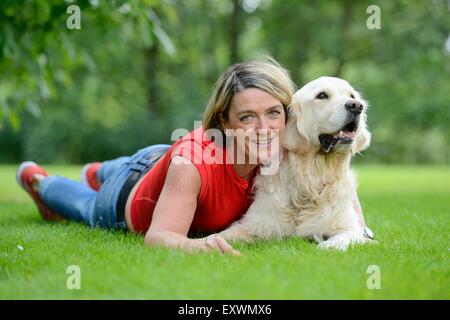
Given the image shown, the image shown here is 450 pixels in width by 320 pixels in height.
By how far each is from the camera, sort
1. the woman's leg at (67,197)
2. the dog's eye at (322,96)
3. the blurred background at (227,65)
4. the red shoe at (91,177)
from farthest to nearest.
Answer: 1. the blurred background at (227,65)
2. the red shoe at (91,177)
3. the woman's leg at (67,197)
4. the dog's eye at (322,96)

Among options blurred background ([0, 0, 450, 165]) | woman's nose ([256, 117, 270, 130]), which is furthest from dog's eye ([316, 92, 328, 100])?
blurred background ([0, 0, 450, 165])

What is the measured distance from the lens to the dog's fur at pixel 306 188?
3396 mm

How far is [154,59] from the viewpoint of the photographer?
21.7 m

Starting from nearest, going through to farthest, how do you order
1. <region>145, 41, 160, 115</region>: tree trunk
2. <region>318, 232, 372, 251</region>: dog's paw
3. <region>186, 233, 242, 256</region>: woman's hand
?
<region>186, 233, 242, 256</region>: woman's hand, <region>318, 232, 372, 251</region>: dog's paw, <region>145, 41, 160, 115</region>: tree trunk

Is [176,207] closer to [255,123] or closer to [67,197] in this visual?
[255,123]

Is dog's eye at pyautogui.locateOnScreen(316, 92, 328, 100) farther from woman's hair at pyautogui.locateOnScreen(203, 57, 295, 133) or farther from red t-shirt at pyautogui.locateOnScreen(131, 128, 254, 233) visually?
red t-shirt at pyautogui.locateOnScreen(131, 128, 254, 233)

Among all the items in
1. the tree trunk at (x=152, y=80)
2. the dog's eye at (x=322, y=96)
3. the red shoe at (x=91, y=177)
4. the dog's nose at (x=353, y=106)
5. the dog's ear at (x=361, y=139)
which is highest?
the tree trunk at (x=152, y=80)

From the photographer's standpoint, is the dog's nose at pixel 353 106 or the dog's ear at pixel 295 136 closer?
the dog's nose at pixel 353 106

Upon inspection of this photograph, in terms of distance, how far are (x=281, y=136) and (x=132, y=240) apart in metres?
1.05

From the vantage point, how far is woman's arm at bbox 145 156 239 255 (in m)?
2.99

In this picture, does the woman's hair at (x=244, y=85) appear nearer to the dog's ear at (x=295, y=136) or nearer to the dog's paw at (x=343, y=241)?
the dog's ear at (x=295, y=136)

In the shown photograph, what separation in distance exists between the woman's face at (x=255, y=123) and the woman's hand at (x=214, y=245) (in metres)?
0.59

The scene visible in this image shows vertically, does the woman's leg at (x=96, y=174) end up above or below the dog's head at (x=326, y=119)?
below

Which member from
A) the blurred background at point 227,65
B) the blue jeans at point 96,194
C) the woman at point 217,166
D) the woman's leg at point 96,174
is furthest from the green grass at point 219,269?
the blurred background at point 227,65
